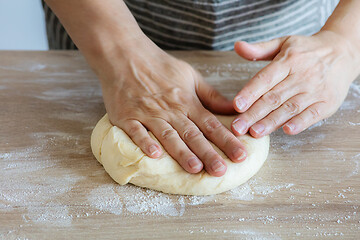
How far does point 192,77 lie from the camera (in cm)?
128

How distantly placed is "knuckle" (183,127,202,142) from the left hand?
4.8 inches

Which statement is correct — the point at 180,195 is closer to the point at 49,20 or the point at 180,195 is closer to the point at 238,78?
the point at 238,78

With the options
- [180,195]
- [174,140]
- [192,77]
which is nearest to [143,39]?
[192,77]

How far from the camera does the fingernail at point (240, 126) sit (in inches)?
44.4

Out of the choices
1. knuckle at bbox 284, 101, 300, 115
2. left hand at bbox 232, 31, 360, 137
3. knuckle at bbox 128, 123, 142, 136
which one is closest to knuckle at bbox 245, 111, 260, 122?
left hand at bbox 232, 31, 360, 137

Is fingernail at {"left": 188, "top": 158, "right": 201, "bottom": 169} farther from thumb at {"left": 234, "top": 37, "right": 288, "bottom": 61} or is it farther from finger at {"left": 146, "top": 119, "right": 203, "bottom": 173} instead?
thumb at {"left": 234, "top": 37, "right": 288, "bottom": 61}

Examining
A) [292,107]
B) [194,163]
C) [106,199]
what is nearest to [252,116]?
[292,107]

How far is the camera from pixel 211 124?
3.74 feet

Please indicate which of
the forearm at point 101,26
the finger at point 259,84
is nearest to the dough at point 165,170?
the finger at point 259,84

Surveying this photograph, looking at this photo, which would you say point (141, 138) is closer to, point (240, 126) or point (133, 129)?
point (133, 129)

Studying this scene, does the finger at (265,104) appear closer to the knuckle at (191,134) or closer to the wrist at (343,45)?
the knuckle at (191,134)

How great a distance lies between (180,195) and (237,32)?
823mm

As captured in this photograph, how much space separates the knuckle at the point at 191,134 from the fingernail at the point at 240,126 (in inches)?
4.3

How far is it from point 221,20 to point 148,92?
1.68ft
